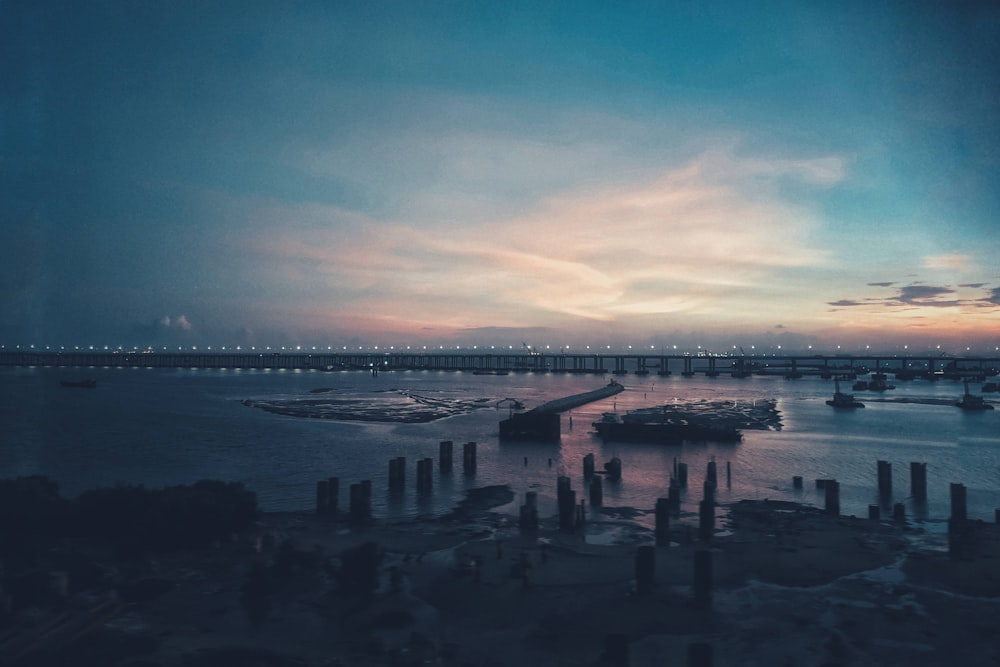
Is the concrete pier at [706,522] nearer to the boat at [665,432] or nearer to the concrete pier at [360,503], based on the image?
the concrete pier at [360,503]

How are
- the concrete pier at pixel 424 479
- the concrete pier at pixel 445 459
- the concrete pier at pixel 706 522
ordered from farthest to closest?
the concrete pier at pixel 445 459 → the concrete pier at pixel 424 479 → the concrete pier at pixel 706 522

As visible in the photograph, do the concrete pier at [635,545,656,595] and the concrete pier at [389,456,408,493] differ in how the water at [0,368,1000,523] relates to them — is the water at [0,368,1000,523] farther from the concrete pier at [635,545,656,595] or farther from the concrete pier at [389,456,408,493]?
the concrete pier at [635,545,656,595]

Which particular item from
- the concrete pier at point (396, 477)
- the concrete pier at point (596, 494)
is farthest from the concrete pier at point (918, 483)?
the concrete pier at point (396, 477)

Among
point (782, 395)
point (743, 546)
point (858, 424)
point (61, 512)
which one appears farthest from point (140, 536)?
point (782, 395)

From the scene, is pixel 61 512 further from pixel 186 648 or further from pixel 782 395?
pixel 782 395

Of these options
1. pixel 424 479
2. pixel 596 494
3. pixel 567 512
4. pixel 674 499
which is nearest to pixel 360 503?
pixel 424 479

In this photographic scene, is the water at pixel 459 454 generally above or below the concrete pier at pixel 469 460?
below

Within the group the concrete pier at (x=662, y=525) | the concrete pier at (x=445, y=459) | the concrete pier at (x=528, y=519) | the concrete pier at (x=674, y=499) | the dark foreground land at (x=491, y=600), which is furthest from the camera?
the concrete pier at (x=445, y=459)

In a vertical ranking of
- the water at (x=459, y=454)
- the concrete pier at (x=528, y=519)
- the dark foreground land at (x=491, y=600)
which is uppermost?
the concrete pier at (x=528, y=519)

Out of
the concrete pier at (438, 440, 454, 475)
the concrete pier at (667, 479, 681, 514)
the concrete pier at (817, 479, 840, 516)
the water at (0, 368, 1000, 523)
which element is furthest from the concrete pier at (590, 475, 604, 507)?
the concrete pier at (438, 440, 454, 475)
